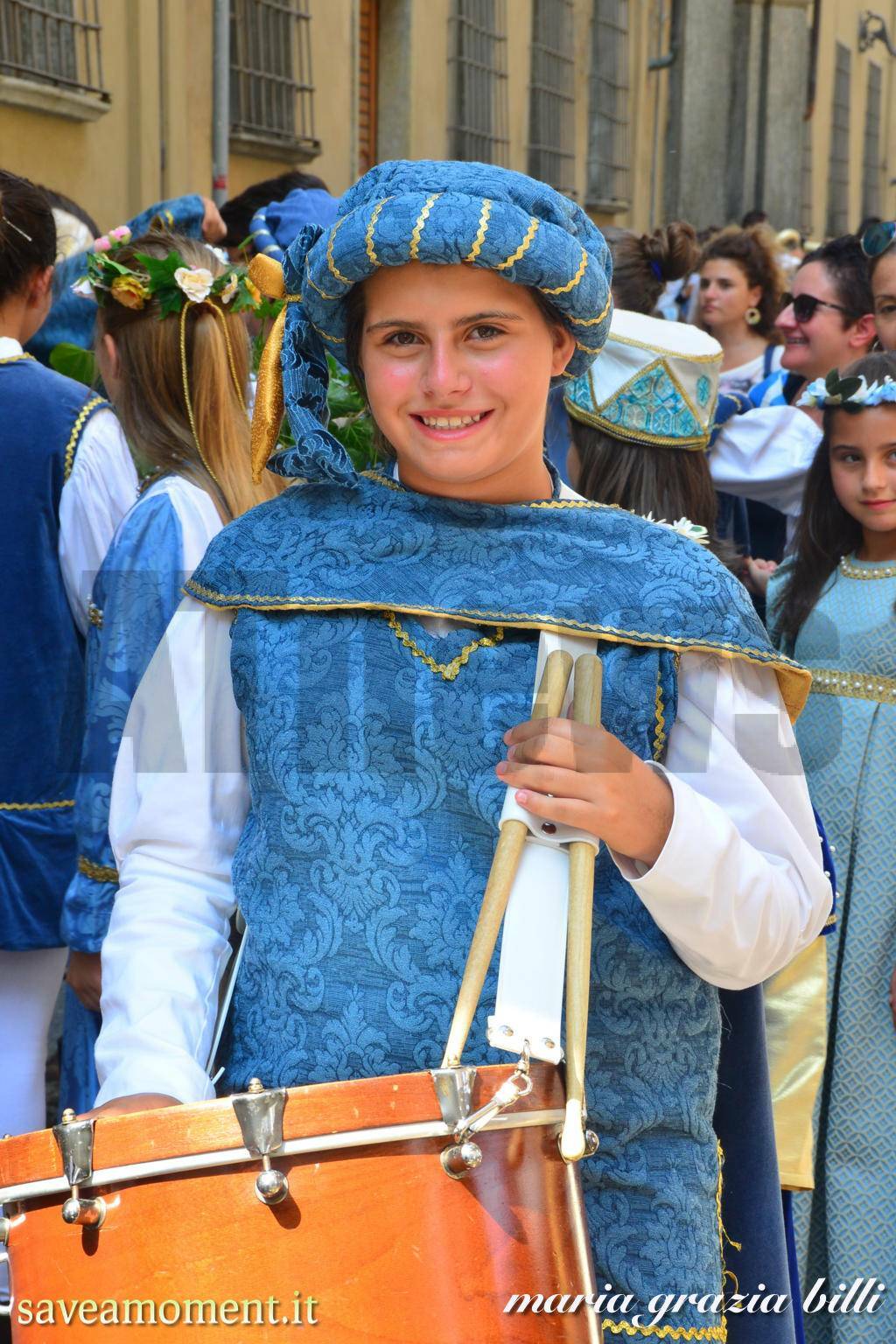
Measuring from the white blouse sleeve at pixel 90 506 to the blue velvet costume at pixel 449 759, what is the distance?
5.34 feet

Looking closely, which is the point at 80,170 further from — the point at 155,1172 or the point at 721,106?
the point at 721,106

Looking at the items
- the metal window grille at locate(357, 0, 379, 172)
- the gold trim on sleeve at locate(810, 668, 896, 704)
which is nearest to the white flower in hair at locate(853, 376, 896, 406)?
the gold trim on sleeve at locate(810, 668, 896, 704)

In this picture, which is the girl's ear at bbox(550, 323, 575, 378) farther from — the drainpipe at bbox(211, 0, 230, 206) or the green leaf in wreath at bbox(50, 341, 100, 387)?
the drainpipe at bbox(211, 0, 230, 206)

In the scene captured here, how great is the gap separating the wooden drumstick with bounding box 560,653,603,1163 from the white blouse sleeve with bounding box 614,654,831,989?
87mm

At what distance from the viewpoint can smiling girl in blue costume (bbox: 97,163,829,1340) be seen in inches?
70.1

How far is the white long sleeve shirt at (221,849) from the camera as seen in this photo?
1.70m

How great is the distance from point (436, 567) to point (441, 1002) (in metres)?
0.49

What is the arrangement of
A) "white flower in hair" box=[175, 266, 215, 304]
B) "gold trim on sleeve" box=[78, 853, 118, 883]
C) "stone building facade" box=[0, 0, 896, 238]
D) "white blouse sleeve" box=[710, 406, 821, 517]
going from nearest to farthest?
"gold trim on sleeve" box=[78, 853, 118, 883] → "white flower in hair" box=[175, 266, 215, 304] → "white blouse sleeve" box=[710, 406, 821, 517] → "stone building facade" box=[0, 0, 896, 238]

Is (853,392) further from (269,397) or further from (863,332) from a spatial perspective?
(863,332)

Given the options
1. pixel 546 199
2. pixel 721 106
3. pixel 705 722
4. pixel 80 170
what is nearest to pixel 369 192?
pixel 546 199

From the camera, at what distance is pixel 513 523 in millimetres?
1939

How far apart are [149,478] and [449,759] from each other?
1735 mm

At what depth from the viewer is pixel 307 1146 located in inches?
57.1

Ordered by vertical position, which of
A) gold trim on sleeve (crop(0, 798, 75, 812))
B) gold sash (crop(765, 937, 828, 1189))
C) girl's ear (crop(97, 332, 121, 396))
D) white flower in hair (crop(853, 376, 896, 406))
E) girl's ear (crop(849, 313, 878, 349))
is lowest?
gold sash (crop(765, 937, 828, 1189))
